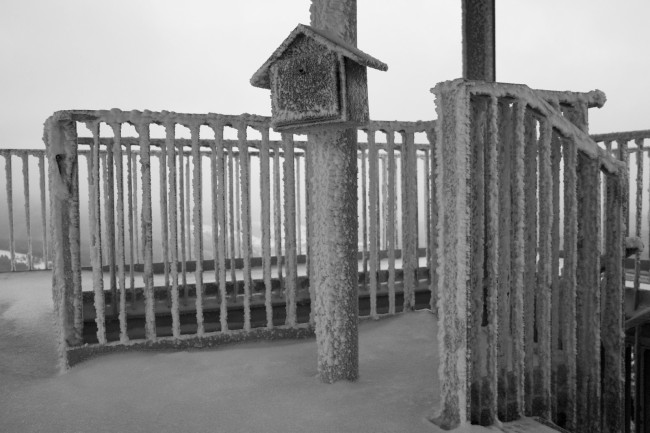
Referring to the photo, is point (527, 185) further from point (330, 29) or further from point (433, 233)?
point (433, 233)

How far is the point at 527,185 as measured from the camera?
2.61 m

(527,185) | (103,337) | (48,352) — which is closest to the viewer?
(527,185)

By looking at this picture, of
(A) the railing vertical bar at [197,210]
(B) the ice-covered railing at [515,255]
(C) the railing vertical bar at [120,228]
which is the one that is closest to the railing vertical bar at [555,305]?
(B) the ice-covered railing at [515,255]

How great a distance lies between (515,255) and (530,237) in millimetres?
290

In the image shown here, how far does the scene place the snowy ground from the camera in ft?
7.74

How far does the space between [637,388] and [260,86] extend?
4.95 meters

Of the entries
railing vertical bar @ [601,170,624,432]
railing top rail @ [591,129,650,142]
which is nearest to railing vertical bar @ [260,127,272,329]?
railing vertical bar @ [601,170,624,432]

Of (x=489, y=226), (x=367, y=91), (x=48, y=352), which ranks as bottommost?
(x=48, y=352)

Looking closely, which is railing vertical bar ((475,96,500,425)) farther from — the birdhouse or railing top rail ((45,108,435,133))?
railing top rail ((45,108,435,133))

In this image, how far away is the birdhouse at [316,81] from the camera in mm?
2500

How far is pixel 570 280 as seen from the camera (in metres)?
2.76

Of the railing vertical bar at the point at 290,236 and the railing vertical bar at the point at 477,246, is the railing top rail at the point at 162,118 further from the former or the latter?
the railing vertical bar at the point at 477,246

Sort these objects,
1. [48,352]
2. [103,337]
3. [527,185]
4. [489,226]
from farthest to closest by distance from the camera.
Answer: [48,352] → [103,337] → [527,185] → [489,226]

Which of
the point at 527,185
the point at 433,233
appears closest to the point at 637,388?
the point at 433,233
